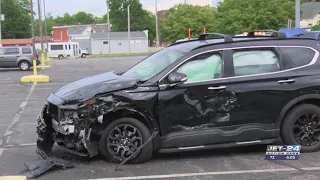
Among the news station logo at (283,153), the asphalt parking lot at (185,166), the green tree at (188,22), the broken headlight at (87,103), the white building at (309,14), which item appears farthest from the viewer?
the white building at (309,14)

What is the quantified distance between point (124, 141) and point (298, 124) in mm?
2625

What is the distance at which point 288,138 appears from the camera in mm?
6266

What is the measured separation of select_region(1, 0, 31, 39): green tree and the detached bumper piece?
328 ft

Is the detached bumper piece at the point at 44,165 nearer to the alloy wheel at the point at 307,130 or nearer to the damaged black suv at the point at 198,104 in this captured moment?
the damaged black suv at the point at 198,104

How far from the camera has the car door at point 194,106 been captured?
5.91 metres

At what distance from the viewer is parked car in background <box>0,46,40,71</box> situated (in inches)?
1063

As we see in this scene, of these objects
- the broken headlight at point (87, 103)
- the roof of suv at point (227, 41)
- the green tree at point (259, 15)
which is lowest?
the broken headlight at point (87, 103)

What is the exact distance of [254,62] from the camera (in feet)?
20.7

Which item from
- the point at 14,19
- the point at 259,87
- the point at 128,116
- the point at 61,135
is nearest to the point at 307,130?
the point at 259,87

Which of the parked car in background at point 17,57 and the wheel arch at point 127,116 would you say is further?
the parked car in background at point 17,57

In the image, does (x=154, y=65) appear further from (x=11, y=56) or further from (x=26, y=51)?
(x=11, y=56)

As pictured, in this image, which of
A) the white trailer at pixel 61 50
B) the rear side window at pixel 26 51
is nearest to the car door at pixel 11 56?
the rear side window at pixel 26 51

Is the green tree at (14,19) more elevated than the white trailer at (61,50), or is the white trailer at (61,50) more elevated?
the green tree at (14,19)

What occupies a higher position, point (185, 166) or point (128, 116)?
point (128, 116)
